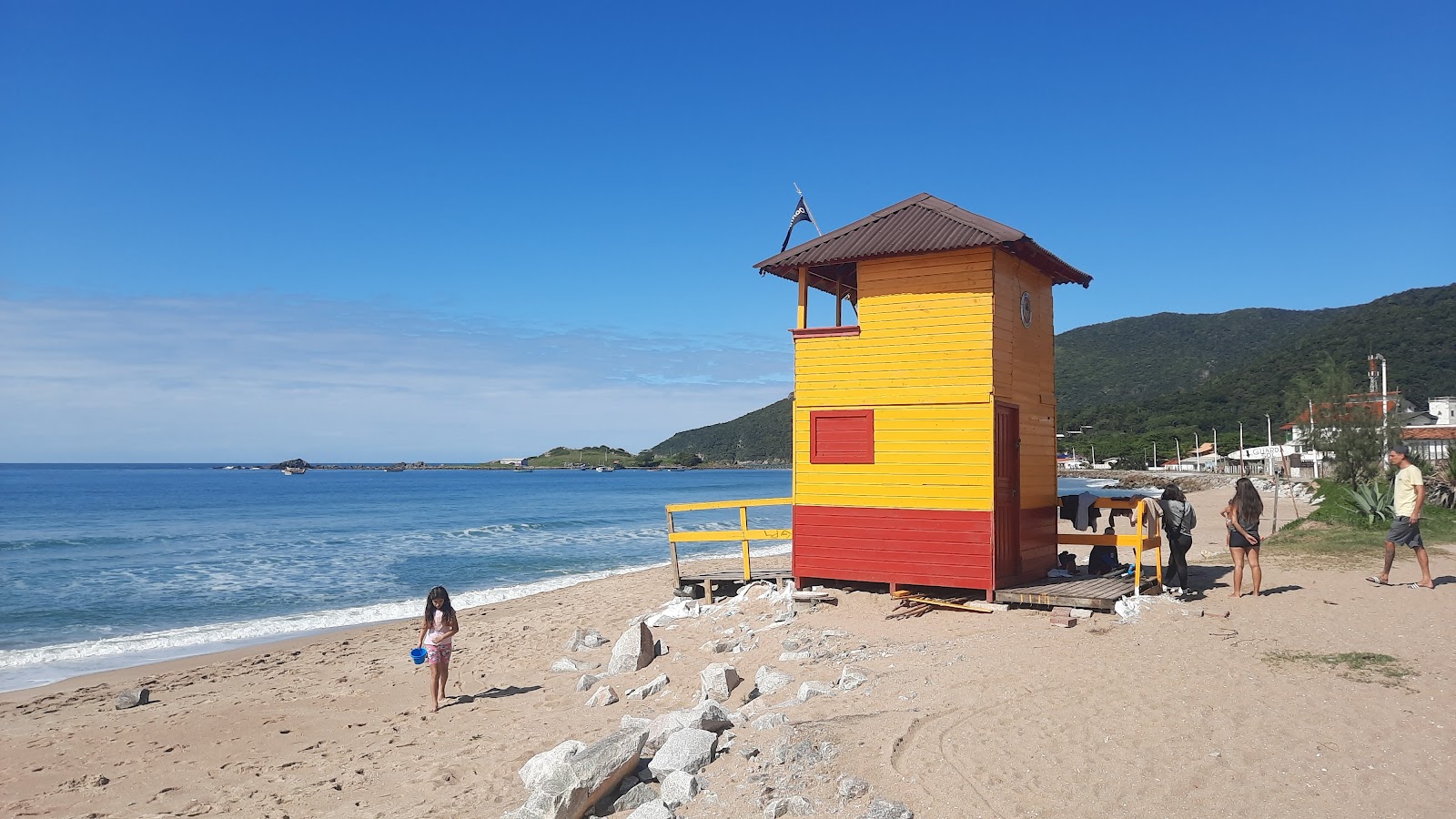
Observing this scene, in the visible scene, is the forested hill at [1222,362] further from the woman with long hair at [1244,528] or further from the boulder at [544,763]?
the boulder at [544,763]

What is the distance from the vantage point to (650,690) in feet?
30.7

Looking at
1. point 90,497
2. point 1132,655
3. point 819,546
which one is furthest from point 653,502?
point 1132,655

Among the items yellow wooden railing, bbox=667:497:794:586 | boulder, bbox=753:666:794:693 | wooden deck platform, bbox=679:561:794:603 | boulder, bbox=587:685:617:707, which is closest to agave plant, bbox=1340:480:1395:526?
wooden deck platform, bbox=679:561:794:603

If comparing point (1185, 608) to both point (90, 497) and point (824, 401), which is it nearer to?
point (824, 401)

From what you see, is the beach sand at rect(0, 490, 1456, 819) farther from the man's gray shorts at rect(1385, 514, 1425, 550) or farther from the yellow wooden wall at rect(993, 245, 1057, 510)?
the yellow wooden wall at rect(993, 245, 1057, 510)

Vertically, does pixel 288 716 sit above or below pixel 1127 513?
below

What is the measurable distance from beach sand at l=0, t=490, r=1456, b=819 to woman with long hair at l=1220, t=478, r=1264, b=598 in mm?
485

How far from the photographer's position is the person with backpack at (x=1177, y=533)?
11148 mm

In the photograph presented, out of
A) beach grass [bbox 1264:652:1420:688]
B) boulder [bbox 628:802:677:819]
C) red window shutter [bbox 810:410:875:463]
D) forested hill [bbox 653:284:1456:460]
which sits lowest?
boulder [bbox 628:802:677:819]

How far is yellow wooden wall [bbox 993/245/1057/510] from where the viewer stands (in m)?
11.3

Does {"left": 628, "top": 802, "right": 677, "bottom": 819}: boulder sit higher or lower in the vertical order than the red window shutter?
lower

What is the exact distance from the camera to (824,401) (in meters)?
12.1

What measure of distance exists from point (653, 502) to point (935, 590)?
2369 inches

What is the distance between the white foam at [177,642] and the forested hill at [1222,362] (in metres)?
66.3
